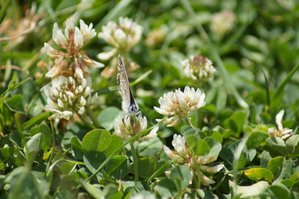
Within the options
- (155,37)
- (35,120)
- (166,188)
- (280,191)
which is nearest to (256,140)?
(280,191)

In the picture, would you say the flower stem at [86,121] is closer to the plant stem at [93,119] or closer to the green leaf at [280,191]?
the plant stem at [93,119]

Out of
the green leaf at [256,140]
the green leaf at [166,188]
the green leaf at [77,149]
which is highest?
the green leaf at [77,149]

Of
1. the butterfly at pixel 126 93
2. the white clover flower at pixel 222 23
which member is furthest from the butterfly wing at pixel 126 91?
the white clover flower at pixel 222 23

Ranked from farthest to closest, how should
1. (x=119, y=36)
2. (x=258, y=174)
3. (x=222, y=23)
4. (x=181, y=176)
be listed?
1. (x=222, y=23)
2. (x=119, y=36)
3. (x=258, y=174)
4. (x=181, y=176)

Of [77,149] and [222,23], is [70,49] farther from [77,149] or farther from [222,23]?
[222,23]

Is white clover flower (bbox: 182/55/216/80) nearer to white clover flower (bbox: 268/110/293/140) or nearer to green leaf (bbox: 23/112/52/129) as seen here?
white clover flower (bbox: 268/110/293/140)

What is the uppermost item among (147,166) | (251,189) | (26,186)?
(26,186)
